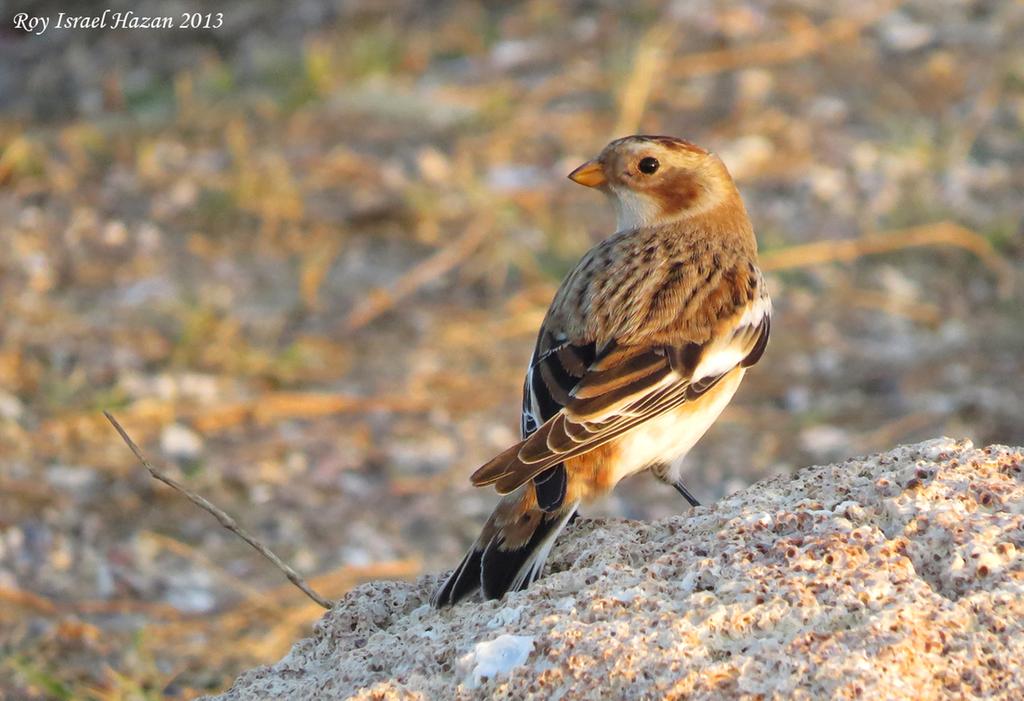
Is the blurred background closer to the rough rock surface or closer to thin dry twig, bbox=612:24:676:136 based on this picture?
thin dry twig, bbox=612:24:676:136

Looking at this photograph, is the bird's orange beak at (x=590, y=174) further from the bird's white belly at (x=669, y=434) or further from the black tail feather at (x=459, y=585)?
the black tail feather at (x=459, y=585)

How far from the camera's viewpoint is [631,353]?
4.01m

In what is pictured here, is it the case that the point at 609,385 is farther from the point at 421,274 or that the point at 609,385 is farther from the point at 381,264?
the point at 381,264

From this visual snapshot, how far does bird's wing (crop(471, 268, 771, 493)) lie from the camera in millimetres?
3496

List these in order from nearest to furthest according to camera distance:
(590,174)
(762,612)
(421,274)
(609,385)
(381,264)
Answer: (762,612), (609,385), (590,174), (421,274), (381,264)

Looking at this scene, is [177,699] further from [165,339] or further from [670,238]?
[165,339]

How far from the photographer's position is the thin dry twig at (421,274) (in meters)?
7.50

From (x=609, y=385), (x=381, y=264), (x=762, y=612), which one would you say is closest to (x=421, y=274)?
(x=381, y=264)

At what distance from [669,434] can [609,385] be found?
289 mm

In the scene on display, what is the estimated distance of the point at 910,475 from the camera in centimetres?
309

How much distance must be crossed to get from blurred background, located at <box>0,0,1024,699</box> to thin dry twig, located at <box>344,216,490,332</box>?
0.02 m

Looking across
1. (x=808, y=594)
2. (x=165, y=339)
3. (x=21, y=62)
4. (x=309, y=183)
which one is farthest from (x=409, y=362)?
(x=808, y=594)

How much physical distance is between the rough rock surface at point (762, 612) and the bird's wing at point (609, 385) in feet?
0.87

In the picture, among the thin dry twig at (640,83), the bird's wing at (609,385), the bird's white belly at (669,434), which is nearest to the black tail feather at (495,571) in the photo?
the bird's wing at (609,385)
